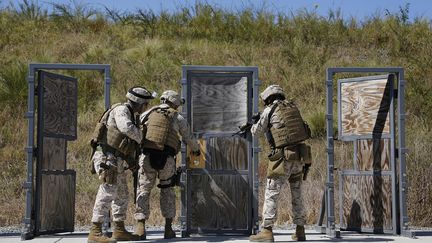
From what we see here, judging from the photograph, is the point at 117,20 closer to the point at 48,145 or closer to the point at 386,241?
the point at 48,145

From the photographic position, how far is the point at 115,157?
8711mm

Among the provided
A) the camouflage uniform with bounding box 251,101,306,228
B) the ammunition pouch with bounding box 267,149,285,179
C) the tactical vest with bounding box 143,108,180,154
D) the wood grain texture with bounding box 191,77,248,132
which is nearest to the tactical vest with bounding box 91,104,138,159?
the tactical vest with bounding box 143,108,180,154

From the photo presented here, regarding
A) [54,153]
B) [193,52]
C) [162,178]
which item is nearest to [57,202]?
[54,153]

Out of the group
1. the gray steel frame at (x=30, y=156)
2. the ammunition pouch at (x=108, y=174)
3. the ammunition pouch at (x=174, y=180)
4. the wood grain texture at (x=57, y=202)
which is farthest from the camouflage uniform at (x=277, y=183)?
the wood grain texture at (x=57, y=202)

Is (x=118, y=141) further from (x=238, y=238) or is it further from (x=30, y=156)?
(x=238, y=238)

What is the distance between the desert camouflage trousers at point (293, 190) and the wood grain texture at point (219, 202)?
0.84m

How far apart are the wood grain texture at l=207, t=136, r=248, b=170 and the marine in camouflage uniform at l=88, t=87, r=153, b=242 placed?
4.12ft

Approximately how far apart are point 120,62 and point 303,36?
579cm

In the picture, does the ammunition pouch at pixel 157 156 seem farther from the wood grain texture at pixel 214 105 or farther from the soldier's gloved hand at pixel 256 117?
the soldier's gloved hand at pixel 256 117

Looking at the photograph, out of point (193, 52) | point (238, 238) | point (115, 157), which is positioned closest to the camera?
point (115, 157)

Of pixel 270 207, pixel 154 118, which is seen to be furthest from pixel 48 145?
pixel 270 207

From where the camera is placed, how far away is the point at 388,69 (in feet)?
30.8

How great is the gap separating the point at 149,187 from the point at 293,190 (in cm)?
180

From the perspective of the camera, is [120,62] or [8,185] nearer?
[8,185]
